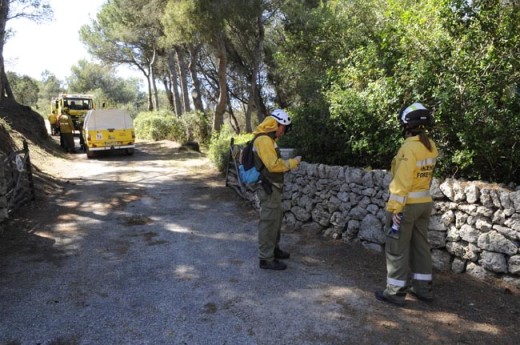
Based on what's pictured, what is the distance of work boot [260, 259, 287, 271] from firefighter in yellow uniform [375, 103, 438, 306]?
1.28m

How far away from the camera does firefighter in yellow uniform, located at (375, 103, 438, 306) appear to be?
3582mm

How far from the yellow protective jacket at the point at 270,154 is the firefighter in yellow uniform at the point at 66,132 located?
46.6ft

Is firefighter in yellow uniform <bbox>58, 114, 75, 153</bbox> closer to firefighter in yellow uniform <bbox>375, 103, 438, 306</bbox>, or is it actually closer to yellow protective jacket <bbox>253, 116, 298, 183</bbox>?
yellow protective jacket <bbox>253, 116, 298, 183</bbox>

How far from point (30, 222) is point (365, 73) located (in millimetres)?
6337

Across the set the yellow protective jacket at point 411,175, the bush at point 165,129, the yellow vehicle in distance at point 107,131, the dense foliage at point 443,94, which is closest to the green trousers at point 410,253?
the yellow protective jacket at point 411,175

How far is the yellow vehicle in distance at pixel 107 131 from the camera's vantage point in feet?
48.4

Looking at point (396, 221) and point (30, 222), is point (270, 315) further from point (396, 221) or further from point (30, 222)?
point (30, 222)

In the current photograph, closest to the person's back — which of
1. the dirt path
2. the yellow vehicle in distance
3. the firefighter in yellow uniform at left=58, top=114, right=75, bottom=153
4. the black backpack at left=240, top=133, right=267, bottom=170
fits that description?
the firefighter in yellow uniform at left=58, top=114, right=75, bottom=153

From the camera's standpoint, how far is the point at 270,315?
3.62 m

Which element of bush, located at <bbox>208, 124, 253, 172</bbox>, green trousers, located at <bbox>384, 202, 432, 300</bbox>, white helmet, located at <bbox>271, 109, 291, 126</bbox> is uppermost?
white helmet, located at <bbox>271, 109, 291, 126</bbox>

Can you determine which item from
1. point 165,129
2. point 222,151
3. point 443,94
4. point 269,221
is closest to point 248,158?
point 269,221

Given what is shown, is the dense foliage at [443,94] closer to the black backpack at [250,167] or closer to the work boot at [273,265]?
the black backpack at [250,167]

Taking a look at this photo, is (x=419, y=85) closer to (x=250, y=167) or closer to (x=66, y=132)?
(x=250, y=167)

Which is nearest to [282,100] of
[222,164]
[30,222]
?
[222,164]
